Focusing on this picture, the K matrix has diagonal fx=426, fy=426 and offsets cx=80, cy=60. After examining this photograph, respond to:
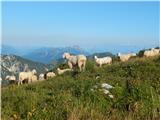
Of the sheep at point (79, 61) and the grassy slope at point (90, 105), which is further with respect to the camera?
the sheep at point (79, 61)

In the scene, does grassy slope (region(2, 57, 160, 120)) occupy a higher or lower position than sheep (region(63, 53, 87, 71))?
higher

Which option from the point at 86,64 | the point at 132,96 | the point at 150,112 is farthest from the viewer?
the point at 86,64

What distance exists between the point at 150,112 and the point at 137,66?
11370 millimetres

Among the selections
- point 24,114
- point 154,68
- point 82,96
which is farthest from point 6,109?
point 154,68

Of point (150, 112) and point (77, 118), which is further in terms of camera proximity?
point (150, 112)

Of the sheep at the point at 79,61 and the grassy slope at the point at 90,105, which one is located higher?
the grassy slope at the point at 90,105

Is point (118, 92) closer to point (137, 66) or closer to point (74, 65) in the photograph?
point (137, 66)

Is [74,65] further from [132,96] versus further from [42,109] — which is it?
[42,109]

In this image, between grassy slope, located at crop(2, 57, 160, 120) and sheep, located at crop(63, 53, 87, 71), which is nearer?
grassy slope, located at crop(2, 57, 160, 120)

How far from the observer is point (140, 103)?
444 inches

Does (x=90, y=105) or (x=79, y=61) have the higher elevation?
(x=90, y=105)

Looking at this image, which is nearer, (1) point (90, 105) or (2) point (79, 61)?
A: (1) point (90, 105)

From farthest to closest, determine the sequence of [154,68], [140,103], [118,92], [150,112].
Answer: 1. [154,68]
2. [118,92]
3. [140,103]
4. [150,112]

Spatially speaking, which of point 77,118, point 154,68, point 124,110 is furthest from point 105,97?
point 154,68
